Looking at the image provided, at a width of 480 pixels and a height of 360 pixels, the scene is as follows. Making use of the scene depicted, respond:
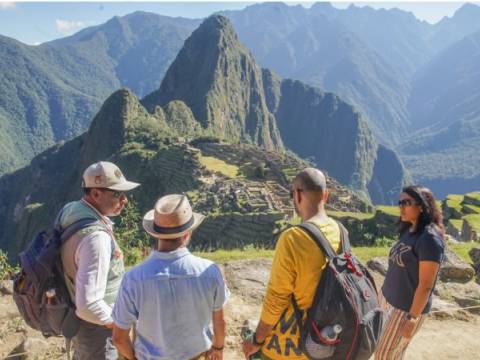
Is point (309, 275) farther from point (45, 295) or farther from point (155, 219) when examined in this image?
point (45, 295)

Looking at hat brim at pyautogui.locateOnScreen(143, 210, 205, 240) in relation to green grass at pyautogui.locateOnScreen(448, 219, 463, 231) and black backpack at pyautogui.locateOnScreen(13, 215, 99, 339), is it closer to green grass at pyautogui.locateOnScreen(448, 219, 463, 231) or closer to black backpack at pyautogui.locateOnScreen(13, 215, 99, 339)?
black backpack at pyautogui.locateOnScreen(13, 215, 99, 339)

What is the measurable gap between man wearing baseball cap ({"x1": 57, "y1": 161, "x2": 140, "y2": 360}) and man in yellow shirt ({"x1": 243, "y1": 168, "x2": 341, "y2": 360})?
4.09ft

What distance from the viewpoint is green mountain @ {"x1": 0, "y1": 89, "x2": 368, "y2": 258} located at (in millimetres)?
31161

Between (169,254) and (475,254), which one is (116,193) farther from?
(475,254)

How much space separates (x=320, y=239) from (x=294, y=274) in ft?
1.08

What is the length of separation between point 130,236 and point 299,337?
774cm

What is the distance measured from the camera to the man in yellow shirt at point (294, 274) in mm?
3346

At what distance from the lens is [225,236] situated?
101 ft

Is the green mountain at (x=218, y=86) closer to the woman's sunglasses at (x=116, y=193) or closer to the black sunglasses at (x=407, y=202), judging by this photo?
the black sunglasses at (x=407, y=202)

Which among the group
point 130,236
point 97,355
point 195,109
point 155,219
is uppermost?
point 155,219

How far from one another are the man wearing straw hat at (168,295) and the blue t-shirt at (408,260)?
6.10 feet

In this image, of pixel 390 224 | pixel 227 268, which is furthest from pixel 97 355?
pixel 390 224

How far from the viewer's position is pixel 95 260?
351 centimetres

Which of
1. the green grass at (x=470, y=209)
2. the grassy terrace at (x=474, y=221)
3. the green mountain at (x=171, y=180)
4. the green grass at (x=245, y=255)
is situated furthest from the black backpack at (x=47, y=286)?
the green grass at (x=470, y=209)
